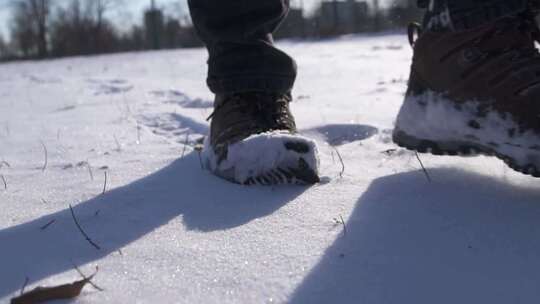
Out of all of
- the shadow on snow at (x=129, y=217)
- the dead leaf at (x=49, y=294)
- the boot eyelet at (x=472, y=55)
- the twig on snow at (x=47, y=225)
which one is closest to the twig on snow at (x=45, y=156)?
the shadow on snow at (x=129, y=217)

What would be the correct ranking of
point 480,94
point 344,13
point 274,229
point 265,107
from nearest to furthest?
point 274,229 → point 480,94 → point 265,107 → point 344,13

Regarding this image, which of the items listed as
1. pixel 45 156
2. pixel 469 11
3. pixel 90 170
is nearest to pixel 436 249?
pixel 469 11

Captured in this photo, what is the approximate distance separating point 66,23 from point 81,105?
29637 mm

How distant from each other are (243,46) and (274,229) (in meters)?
0.51

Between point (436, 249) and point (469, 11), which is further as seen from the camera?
point (469, 11)

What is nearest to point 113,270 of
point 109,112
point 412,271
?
point 412,271

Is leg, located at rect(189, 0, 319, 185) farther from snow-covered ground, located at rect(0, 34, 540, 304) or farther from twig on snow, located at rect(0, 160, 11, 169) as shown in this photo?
twig on snow, located at rect(0, 160, 11, 169)

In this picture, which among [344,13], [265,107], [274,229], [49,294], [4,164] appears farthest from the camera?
[344,13]

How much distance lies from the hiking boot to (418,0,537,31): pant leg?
30 centimetres

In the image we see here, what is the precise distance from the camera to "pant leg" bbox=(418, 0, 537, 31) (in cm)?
81

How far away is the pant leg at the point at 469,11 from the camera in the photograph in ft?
2.65

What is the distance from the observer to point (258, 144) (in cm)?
88

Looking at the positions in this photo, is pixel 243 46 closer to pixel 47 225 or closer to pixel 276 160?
pixel 276 160

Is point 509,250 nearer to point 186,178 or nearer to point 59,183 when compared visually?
point 186,178
